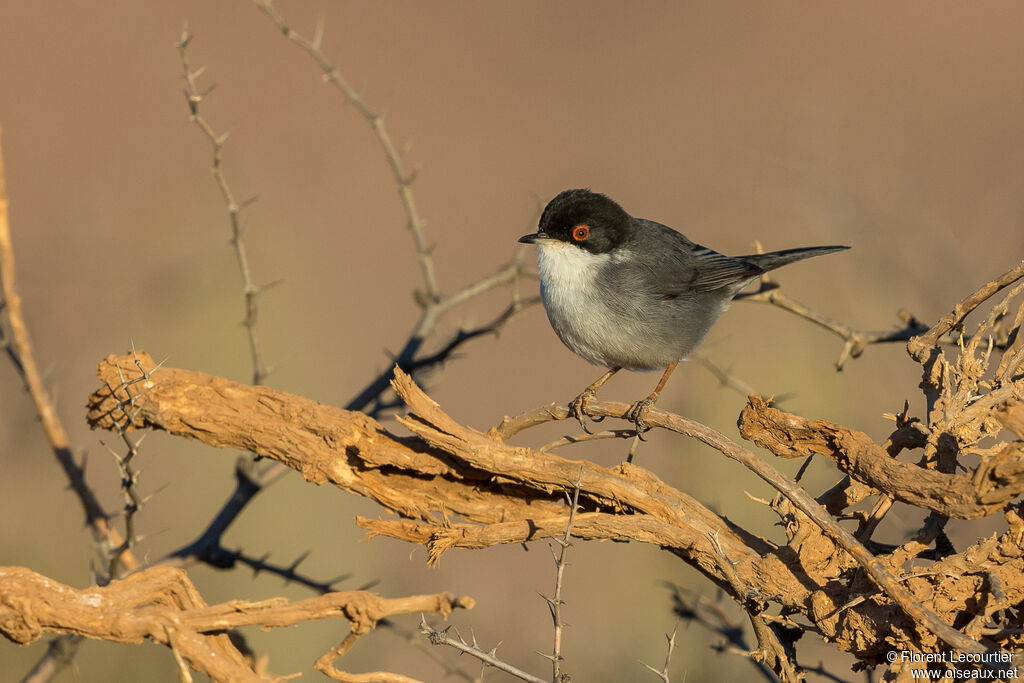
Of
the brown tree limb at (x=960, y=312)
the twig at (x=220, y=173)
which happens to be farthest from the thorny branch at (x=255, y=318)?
the brown tree limb at (x=960, y=312)

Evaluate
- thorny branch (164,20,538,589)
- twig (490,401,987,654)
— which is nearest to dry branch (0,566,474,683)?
twig (490,401,987,654)

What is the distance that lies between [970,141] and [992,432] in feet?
50.7

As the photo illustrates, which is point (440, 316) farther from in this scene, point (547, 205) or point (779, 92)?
point (779, 92)

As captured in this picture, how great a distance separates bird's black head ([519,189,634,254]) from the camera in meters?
5.13

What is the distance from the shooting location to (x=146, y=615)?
8.30 feet

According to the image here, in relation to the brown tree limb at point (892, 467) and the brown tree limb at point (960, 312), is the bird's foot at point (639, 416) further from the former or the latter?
the brown tree limb at point (960, 312)

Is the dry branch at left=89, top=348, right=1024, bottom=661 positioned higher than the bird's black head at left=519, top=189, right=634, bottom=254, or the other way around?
the bird's black head at left=519, top=189, right=634, bottom=254

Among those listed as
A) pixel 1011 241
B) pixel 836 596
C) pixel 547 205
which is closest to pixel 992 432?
pixel 836 596

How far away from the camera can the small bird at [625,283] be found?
15.9 feet

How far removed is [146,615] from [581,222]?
129 inches

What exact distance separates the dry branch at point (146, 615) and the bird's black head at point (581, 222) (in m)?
3.00

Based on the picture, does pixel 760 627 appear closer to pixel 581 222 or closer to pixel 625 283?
pixel 625 283

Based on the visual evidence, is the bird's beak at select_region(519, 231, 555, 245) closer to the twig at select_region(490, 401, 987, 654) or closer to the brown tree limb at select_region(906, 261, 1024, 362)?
A: the twig at select_region(490, 401, 987, 654)

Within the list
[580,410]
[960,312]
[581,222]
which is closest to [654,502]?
[960,312]
